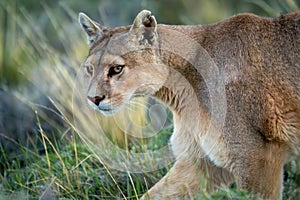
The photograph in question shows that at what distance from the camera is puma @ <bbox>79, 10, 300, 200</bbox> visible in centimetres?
565

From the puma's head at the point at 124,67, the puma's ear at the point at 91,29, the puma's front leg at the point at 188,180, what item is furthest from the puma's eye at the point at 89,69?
the puma's front leg at the point at 188,180

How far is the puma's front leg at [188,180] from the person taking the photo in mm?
6167

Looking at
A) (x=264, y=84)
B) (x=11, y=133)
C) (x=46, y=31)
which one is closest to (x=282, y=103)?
(x=264, y=84)

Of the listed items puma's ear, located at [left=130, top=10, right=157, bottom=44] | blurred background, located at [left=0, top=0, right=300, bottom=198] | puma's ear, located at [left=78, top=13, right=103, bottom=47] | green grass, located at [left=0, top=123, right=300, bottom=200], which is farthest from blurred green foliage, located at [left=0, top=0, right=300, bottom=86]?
puma's ear, located at [left=130, top=10, right=157, bottom=44]

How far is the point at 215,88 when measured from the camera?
583cm

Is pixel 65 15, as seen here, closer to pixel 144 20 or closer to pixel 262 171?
pixel 144 20

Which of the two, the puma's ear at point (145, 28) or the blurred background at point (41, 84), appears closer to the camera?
the puma's ear at point (145, 28)

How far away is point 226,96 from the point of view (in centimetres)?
574

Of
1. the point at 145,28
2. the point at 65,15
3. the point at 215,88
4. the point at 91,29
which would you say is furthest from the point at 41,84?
the point at 65,15

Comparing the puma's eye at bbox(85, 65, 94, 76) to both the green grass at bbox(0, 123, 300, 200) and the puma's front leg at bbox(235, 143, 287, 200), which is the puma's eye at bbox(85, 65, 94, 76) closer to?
the green grass at bbox(0, 123, 300, 200)

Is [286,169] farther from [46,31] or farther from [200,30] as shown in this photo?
[46,31]

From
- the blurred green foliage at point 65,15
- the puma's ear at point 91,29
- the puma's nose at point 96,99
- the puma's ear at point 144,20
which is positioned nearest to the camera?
the puma's nose at point 96,99

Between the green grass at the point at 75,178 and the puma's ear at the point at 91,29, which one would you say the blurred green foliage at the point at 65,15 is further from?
the puma's ear at the point at 91,29

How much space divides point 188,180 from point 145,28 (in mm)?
1214
